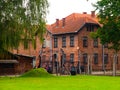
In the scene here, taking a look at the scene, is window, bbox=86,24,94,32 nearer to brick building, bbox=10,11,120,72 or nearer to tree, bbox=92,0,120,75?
brick building, bbox=10,11,120,72

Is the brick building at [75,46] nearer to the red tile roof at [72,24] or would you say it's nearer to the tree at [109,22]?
the red tile roof at [72,24]

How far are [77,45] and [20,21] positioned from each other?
3509 cm

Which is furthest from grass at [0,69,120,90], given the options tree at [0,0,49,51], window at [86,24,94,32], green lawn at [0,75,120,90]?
window at [86,24,94,32]

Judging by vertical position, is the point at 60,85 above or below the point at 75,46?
below

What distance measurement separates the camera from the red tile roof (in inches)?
2923

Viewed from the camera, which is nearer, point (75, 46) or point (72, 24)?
point (75, 46)

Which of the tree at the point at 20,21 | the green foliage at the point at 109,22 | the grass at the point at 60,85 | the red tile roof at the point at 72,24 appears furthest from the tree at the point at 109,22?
the grass at the point at 60,85

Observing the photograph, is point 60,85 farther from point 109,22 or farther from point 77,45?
point 77,45

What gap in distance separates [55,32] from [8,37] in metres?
39.2

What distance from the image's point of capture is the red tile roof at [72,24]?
74.2 meters

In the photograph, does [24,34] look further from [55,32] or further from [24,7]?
[55,32]

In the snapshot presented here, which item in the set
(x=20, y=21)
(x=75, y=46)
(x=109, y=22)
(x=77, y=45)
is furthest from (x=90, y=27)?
(x=20, y=21)

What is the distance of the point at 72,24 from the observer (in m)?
76.4

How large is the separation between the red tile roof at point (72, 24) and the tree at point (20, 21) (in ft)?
103
